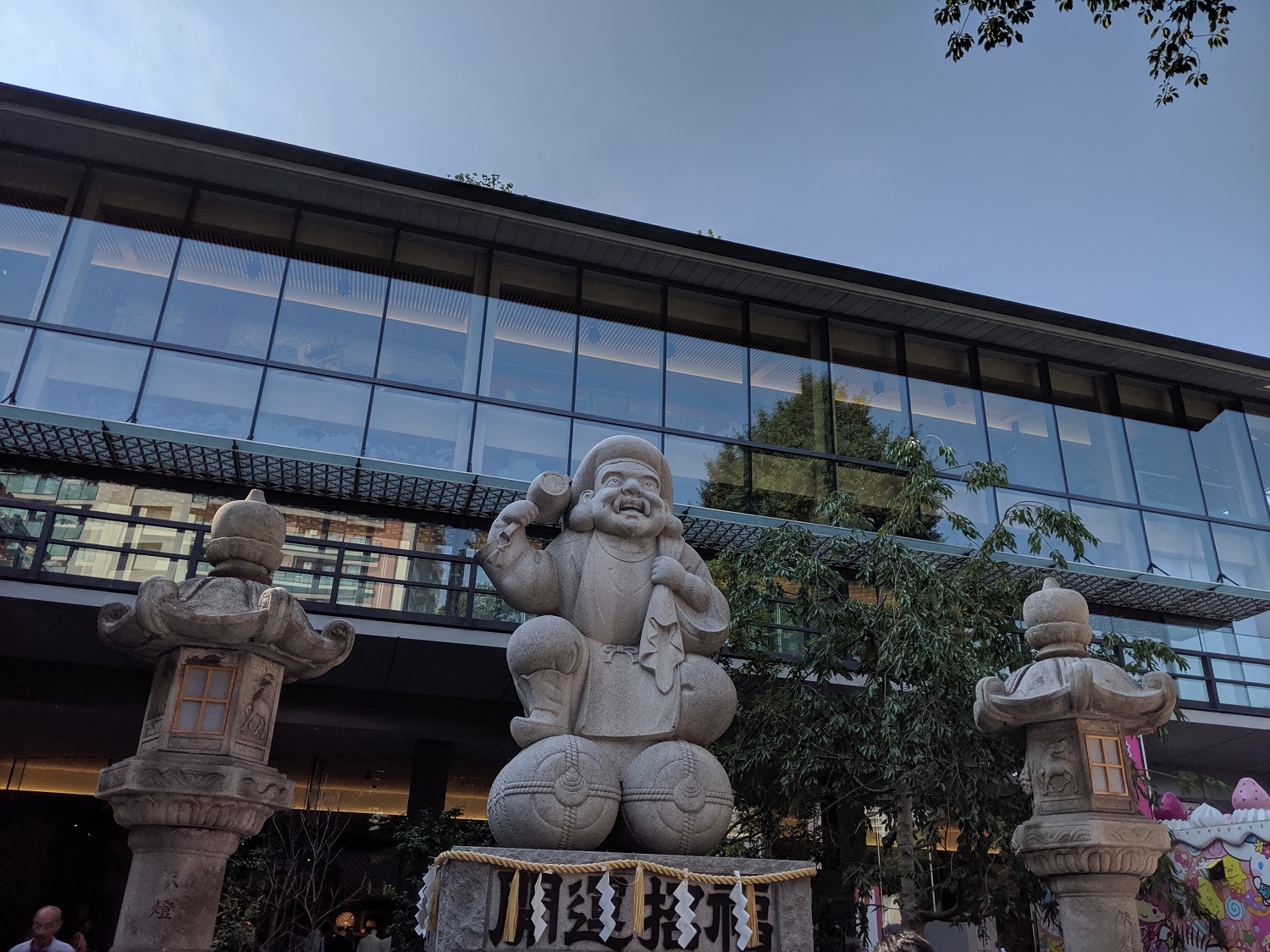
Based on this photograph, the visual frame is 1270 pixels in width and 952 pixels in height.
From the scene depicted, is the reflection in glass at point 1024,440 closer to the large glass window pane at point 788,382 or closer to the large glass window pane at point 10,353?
the large glass window pane at point 788,382

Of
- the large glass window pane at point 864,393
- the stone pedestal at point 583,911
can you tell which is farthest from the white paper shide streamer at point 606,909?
the large glass window pane at point 864,393

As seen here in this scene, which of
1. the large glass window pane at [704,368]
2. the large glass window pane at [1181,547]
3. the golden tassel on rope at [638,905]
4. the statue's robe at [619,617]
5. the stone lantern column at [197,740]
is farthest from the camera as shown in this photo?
the large glass window pane at [1181,547]

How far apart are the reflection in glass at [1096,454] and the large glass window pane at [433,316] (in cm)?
995

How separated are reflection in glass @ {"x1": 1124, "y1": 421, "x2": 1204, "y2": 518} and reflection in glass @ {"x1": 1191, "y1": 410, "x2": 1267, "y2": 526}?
9.5 inches

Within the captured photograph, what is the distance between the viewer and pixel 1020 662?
878 cm

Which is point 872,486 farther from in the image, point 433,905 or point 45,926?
point 45,926

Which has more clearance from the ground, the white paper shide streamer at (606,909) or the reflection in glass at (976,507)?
the reflection in glass at (976,507)

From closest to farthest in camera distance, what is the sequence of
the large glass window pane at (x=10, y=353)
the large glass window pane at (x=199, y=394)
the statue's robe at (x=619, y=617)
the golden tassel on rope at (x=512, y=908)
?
1. the golden tassel on rope at (x=512, y=908)
2. the statue's robe at (x=619, y=617)
3. the large glass window pane at (x=10, y=353)
4. the large glass window pane at (x=199, y=394)

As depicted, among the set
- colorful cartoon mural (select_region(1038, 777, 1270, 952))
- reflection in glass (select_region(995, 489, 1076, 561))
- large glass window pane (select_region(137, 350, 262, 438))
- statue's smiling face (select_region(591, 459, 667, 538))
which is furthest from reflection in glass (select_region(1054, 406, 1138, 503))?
large glass window pane (select_region(137, 350, 262, 438))

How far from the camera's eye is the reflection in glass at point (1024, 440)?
51.7 ft

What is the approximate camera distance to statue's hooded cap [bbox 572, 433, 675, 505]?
5961 millimetres

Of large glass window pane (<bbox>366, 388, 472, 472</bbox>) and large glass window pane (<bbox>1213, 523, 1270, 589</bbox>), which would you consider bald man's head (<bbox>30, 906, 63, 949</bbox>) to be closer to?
large glass window pane (<bbox>366, 388, 472, 472</bbox>)

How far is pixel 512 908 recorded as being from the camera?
14.2 ft

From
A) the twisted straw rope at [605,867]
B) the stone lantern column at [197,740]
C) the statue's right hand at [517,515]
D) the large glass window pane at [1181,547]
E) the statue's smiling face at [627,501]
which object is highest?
the large glass window pane at [1181,547]
